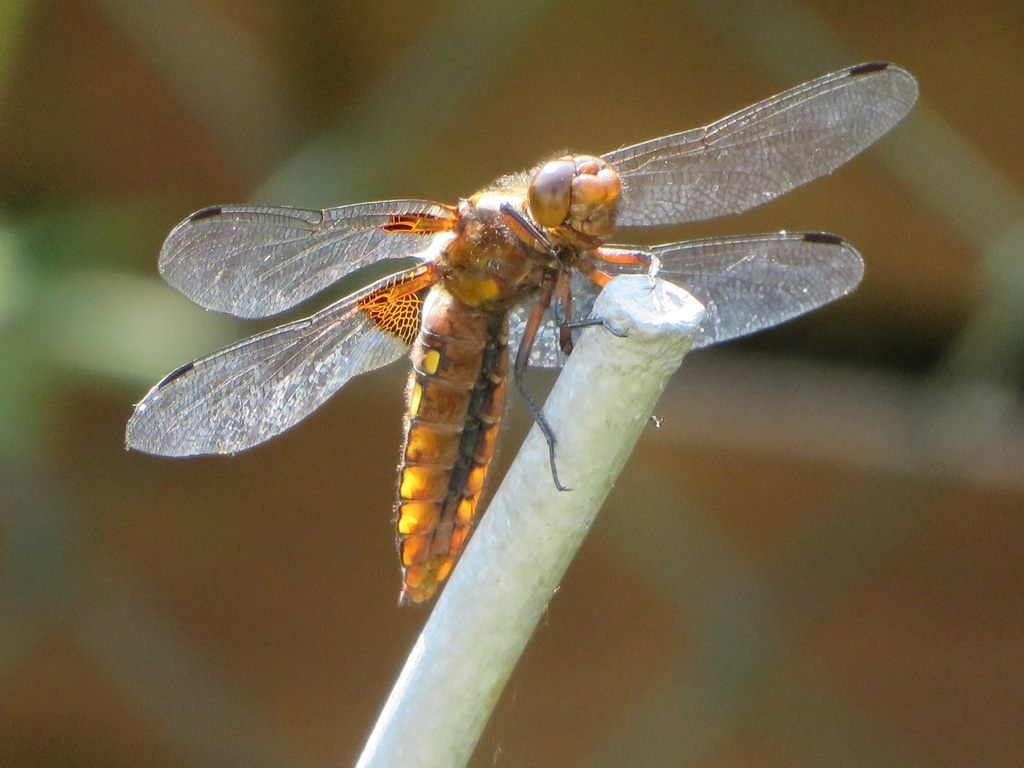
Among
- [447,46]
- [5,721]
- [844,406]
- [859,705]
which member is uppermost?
[447,46]

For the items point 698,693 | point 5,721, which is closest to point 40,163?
point 5,721

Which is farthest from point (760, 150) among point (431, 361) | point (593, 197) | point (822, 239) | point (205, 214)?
point (205, 214)

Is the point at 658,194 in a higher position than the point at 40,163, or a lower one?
lower

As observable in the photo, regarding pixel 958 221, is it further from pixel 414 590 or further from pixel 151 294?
pixel 151 294

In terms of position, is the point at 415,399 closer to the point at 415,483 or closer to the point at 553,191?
the point at 415,483

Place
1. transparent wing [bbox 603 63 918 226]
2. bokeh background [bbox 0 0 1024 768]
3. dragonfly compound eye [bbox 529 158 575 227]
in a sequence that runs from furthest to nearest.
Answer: bokeh background [bbox 0 0 1024 768] < transparent wing [bbox 603 63 918 226] < dragonfly compound eye [bbox 529 158 575 227]

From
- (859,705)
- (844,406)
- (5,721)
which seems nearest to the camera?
(844,406)

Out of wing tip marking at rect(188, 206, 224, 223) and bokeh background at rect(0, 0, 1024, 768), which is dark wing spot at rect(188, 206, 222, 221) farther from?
bokeh background at rect(0, 0, 1024, 768)

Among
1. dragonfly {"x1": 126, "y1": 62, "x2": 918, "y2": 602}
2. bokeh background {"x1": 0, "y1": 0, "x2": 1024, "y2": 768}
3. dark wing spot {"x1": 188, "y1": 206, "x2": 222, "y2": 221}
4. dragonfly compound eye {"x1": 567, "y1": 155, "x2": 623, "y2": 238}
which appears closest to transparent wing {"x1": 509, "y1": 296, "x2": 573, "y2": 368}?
dragonfly {"x1": 126, "y1": 62, "x2": 918, "y2": 602}
